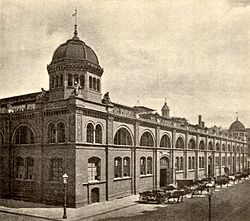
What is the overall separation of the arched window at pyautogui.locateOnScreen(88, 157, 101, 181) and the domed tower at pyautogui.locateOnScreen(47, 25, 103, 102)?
4534 mm

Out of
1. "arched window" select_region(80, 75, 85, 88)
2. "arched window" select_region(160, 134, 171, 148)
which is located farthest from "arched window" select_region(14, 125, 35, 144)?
"arched window" select_region(160, 134, 171, 148)

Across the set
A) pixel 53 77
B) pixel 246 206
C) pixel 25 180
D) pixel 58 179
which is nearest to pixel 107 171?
pixel 58 179

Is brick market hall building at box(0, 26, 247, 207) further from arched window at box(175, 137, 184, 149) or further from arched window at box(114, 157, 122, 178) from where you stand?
arched window at box(175, 137, 184, 149)

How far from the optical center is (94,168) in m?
23.7

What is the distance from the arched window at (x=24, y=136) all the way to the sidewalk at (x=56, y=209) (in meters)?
4.46

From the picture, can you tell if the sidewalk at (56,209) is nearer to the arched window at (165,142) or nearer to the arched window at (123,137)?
the arched window at (123,137)

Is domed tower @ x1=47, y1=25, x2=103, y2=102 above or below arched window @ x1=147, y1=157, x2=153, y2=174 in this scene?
above

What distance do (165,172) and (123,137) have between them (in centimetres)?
889

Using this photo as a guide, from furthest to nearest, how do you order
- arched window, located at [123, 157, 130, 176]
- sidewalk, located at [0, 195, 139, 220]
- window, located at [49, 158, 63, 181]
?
arched window, located at [123, 157, 130, 176] → window, located at [49, 158, 63, 181] → sidewalk, located at [0, 195, 139, 220]

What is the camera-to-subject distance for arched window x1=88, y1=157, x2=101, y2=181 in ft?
76.3

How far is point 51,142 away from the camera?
2333 cm

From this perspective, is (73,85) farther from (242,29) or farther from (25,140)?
(242,29)

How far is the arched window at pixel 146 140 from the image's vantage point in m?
30.1

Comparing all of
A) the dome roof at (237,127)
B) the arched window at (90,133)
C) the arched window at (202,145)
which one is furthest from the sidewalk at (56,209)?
the dome roof at (237,127)
